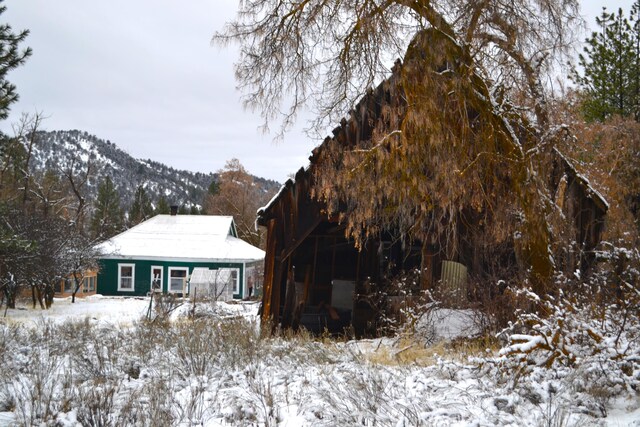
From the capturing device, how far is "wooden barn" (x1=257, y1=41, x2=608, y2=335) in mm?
10367

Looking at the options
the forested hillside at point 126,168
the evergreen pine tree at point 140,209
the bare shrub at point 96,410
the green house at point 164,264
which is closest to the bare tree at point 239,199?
the evergreen pine tree at point 140,209

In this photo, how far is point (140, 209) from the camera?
6375 cm

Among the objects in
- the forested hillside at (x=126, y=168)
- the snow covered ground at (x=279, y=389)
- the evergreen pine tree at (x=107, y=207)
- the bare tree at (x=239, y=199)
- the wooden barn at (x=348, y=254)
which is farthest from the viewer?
the forested hillside at (x=126, y=168)

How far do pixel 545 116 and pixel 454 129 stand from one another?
5.41 ft

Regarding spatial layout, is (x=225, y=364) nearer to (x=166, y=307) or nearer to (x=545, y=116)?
(x=545, y=116)

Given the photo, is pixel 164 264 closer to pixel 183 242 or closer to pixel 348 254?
pixel 183 242

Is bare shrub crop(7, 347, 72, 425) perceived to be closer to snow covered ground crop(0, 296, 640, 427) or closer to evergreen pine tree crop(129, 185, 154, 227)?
snow covered ground crop(0, 296, 640, 427)

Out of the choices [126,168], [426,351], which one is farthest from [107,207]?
[126,168]

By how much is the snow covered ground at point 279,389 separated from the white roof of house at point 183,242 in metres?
24.8

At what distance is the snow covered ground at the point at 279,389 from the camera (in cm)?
541

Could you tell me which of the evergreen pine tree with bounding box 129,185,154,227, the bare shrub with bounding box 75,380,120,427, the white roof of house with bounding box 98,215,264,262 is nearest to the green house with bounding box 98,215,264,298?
the white roof of house with bounding box 98,215,264,262

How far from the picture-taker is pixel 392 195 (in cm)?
929

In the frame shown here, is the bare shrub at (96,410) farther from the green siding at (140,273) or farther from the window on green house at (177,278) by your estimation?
the window on green house at (177,278)

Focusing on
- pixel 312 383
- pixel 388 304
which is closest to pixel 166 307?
pixel 388 304
